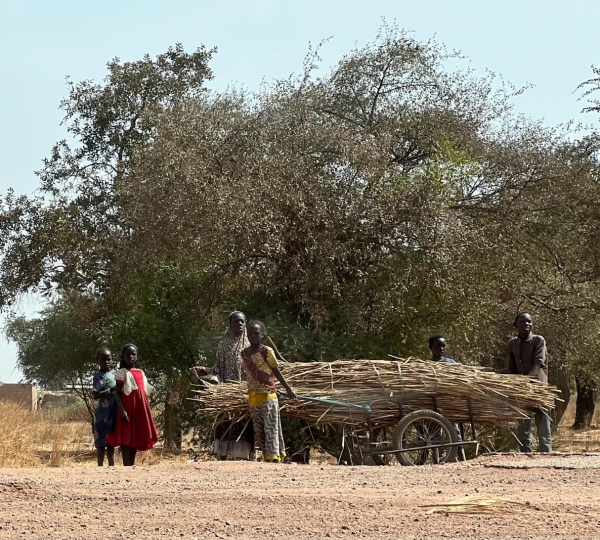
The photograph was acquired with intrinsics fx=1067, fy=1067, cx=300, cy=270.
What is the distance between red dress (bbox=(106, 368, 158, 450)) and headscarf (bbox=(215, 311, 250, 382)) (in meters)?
0.90

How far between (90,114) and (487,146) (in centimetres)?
1065

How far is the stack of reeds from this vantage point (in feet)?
35.8

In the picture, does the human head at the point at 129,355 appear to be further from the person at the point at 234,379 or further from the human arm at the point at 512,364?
the human arm at the point at 512,364

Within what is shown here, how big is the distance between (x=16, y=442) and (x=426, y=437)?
7.14 m

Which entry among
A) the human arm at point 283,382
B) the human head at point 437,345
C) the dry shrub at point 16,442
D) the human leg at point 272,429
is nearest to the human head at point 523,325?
the human head at point 437,345

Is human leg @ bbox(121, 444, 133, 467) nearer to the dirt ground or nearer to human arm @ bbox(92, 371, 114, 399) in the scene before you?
human arm @ bbox(92, 371, 114, 399)


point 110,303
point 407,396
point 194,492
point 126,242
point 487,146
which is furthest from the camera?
point 110,303

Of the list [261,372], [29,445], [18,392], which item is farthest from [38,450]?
[18,392]

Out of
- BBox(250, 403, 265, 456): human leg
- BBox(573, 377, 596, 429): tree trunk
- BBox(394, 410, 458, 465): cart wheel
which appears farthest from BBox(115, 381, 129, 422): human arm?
BBox(573, 377, 596, 429): tree trunk

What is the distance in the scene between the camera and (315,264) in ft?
49.0

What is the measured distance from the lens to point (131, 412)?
11.6 metres

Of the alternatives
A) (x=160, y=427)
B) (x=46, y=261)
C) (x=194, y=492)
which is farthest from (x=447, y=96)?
(x=194, y=492)

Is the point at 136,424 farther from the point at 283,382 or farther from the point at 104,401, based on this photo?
the point at 283,382

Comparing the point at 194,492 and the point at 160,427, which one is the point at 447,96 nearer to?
the point at 160,427
